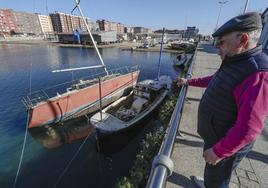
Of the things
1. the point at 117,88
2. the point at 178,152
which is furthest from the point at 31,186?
the point at 117,88

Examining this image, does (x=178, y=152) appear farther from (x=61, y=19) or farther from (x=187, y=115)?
(x=61, y=19)

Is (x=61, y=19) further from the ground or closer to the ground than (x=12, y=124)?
further from the ground

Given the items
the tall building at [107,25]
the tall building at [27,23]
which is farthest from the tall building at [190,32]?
the tall building at [27,23]

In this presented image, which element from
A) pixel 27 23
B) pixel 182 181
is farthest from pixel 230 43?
pixel 27 23

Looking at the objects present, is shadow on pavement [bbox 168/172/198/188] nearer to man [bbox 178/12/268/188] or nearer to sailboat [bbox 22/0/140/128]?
man [bbox 178/12/268/188]

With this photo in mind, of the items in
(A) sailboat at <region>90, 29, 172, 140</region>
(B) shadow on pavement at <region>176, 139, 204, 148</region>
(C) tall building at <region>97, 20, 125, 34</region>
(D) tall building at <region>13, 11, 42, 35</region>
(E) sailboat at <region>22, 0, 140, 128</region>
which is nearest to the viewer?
(B) shadow on pavement at <region>176, 139, 204, 148</region>

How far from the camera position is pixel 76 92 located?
10758 mm

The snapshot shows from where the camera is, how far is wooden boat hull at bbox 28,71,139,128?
9.50 meters

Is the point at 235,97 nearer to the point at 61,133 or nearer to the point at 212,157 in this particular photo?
the point at 212,157

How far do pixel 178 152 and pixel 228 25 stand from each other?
8.51ft

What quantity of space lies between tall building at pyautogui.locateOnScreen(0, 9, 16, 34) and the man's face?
430ft

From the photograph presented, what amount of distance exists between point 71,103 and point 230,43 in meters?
10.7

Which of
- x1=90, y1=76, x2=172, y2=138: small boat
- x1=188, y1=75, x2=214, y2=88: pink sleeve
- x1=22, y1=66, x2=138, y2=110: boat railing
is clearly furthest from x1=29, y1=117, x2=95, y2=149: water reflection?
x1=188, y1=75, x2=214, y2=88: pink sleeve

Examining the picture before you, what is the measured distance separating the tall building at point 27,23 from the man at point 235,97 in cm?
14893
